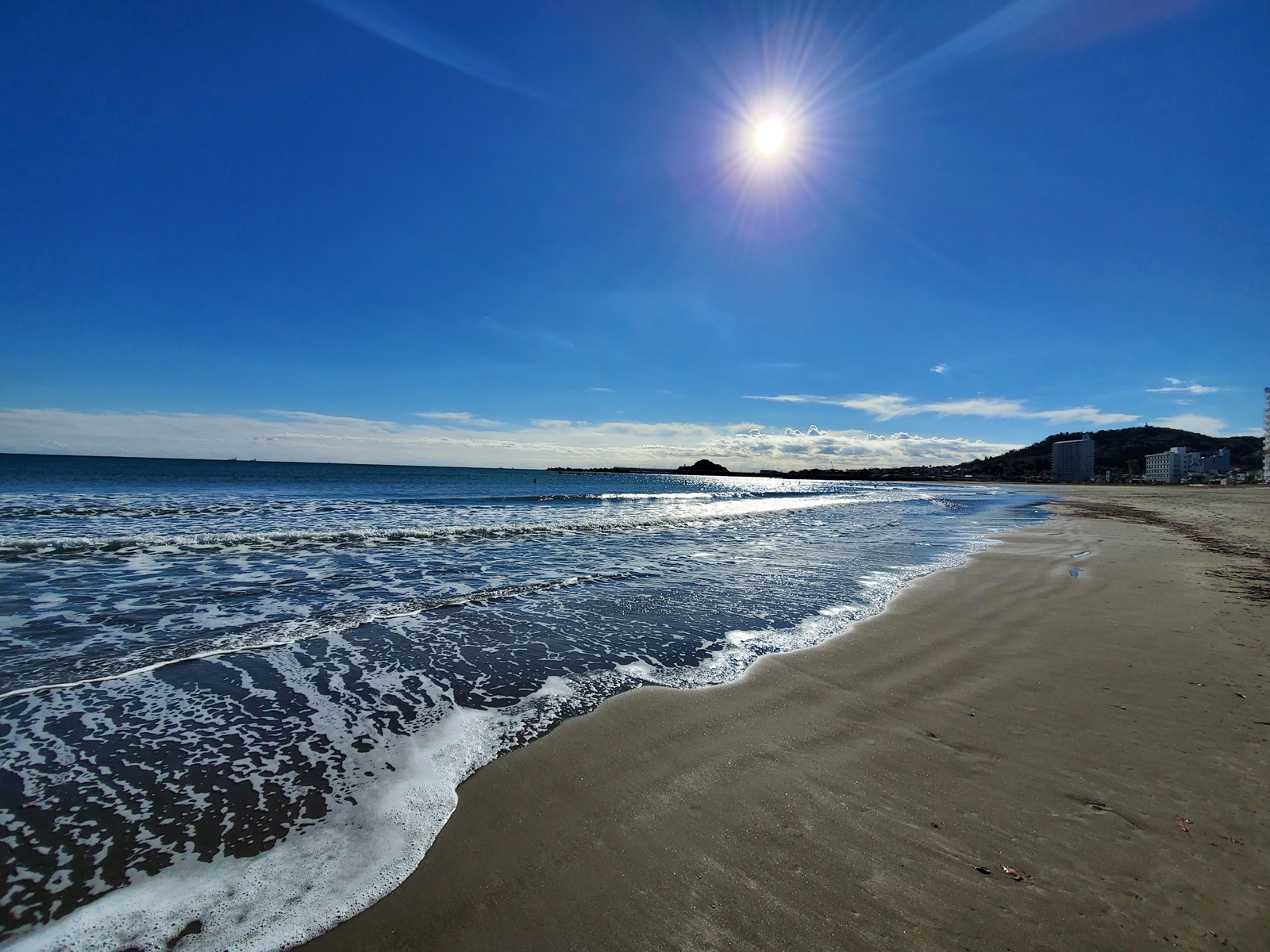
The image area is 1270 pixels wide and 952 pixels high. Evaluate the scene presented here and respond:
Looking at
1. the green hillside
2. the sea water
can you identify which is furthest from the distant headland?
the sea water

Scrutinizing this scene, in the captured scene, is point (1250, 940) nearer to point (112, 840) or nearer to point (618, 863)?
point (618, 863)

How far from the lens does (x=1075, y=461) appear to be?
433ft

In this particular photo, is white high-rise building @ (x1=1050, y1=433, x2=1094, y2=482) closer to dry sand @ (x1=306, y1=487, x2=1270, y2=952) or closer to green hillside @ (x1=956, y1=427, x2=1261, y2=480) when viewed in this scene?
green hillside @ (x1=956, y1=427, x2=1261, y2=480)

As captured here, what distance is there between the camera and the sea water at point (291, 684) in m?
2.93

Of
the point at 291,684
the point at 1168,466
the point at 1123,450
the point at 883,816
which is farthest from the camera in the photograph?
the point at 1123,450

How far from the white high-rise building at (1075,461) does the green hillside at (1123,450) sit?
17.5ft

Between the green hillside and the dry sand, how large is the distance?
523ft

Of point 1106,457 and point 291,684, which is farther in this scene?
point 1106,457

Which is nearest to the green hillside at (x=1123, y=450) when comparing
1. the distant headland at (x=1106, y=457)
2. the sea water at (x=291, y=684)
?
the distant headland at (x=1106, y=457)

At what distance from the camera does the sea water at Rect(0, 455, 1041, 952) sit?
2.93m

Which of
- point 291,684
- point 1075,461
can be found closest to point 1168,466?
point 1075,461

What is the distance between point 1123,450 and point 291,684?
210 m

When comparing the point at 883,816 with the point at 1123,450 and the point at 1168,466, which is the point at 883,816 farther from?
the point at 1123,450

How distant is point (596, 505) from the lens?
36.9 meters
